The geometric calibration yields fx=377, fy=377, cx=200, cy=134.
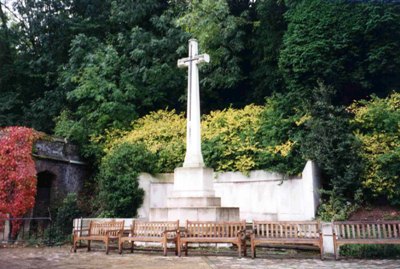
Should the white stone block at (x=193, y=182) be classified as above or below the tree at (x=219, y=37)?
below

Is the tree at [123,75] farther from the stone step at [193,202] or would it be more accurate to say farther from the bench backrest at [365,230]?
the bench backrest at [365,230]

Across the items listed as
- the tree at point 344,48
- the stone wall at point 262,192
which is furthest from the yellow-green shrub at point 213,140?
the tree at point 344,48

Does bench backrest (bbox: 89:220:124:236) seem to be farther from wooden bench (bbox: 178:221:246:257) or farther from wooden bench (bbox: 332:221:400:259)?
wooden bench (bbox: 332:221:400:259)

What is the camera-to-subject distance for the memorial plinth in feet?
35.9

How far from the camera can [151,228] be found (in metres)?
10.3

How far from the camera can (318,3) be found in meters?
15.0

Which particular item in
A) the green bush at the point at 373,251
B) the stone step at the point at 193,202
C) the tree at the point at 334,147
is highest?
the tree at the point at 334,147

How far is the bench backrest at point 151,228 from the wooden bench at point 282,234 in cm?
218

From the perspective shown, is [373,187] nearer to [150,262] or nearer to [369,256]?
[369,256]

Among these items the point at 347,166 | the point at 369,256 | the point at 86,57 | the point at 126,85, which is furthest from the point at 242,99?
the point at 369,256

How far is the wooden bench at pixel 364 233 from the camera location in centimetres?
845

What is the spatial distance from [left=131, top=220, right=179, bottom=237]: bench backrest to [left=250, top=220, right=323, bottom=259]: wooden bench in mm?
2179

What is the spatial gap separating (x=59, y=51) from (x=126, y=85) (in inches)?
250

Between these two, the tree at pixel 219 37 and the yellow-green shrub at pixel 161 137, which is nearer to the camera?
the yellow-green shrub at pixel 161 137
